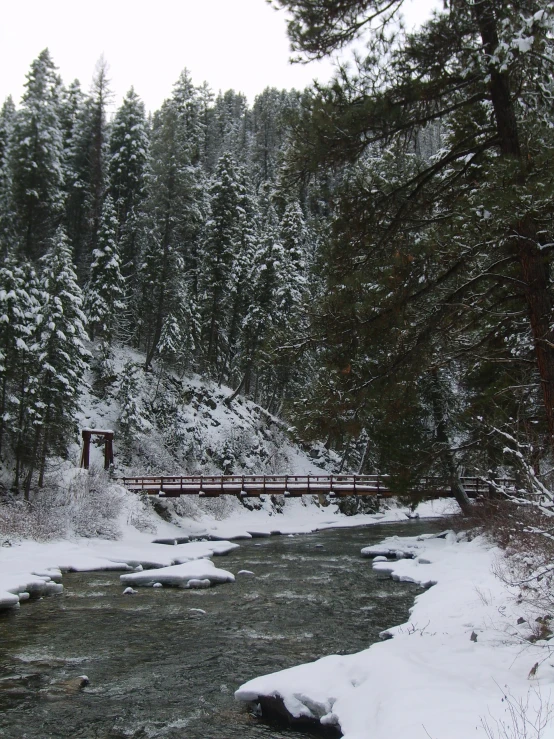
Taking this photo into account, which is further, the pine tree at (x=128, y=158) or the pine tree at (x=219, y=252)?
the pine tree at (x=128, y=158)

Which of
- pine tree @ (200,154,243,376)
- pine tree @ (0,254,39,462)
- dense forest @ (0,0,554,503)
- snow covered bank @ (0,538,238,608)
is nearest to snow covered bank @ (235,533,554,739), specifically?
dense forest @ (0,0,554,503)

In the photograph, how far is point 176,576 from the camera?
56.1 ft

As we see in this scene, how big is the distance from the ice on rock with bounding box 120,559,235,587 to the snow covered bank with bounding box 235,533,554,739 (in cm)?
763

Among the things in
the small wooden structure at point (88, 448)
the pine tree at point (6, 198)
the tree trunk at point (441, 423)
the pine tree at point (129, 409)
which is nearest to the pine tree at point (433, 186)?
the tree trunk at point (441, 423)

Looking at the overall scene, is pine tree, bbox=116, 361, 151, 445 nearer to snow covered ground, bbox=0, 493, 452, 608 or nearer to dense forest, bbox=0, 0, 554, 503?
snow covered ground, bbox=0, 493, 452, 608

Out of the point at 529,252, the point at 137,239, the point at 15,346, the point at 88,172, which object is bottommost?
the point at 529,252

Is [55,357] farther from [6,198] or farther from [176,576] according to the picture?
[6,198]

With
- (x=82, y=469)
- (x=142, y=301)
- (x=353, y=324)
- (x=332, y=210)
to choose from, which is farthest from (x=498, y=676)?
(x=142, y=301)

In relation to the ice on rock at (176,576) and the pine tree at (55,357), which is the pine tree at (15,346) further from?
the ice on rock at (176,576)

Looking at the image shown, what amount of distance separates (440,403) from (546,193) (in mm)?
19349

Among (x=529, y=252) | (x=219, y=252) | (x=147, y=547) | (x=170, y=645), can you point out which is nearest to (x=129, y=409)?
(x=147, y=547)

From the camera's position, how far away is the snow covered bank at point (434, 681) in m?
5.65

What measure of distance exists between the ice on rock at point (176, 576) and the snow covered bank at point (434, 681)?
25.0ft

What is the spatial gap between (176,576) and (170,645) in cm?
618
